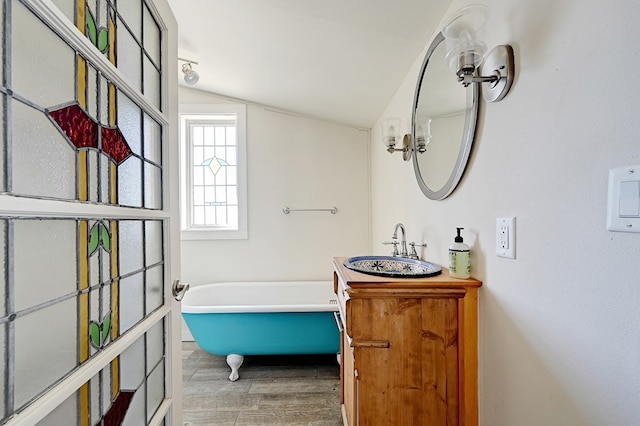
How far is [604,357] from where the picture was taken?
56 centimetres

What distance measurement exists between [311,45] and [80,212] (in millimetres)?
1547

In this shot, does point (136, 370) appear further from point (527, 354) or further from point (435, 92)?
point (435, 92)

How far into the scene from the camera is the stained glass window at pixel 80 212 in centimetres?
45

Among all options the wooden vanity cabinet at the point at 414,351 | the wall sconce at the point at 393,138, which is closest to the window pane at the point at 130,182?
the wooden vanity cabinet at the point at 414,351

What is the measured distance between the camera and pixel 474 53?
843 mm

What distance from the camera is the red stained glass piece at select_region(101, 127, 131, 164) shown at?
0.68 m

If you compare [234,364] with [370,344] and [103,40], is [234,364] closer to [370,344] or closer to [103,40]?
[370,344]

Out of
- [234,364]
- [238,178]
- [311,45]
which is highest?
[311,45]

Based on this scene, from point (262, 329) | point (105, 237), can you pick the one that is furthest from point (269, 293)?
point (105, 237)

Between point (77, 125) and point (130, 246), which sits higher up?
point (77, 125)

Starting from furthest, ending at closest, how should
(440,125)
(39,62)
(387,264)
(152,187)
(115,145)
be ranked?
1. (387,264)
2. (440,125)
3. (152,187)
4. (115,145)
5. (39,62)

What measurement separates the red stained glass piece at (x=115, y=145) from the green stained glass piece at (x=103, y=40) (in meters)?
0.18

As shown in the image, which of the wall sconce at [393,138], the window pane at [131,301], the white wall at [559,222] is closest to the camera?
the white wall at [559,222]

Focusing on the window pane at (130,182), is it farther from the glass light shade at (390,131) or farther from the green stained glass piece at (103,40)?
the glass light shade at (390,131)
